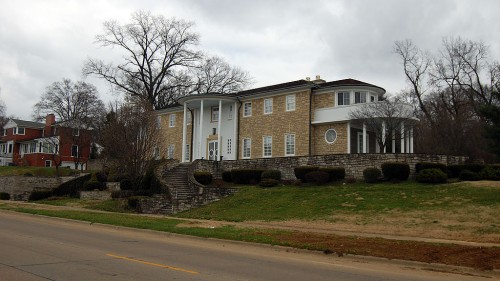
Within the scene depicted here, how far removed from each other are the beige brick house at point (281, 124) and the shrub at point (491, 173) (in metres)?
8.84

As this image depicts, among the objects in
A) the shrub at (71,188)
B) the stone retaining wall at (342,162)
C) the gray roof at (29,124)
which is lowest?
the shrub at (71,188)

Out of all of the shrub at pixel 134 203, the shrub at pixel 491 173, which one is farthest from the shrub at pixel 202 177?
the shrub at pixel 491 173

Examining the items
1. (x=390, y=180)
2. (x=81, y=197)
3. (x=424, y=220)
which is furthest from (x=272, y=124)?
(x=424, y=220)

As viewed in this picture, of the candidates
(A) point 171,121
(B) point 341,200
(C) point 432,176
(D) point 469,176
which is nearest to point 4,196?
(A) point 171,121

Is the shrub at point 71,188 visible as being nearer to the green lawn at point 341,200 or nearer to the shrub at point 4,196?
the shrub at point 4,196

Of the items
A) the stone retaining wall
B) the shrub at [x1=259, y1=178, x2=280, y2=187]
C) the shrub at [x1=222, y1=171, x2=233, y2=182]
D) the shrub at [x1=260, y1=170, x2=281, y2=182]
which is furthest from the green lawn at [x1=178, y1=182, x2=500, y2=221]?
the shrub at [x1=222, y1=171, x2=233, y2=182]

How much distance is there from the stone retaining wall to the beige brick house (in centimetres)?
460

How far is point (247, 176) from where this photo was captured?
33.4m

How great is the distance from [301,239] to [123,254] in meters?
Result: 6.13

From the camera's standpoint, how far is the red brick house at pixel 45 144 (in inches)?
2534

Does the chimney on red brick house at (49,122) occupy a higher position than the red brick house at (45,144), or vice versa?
the chimney on red brick house at (49,122)

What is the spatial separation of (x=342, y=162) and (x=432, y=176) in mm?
6434

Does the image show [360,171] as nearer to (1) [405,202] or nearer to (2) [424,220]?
(1) [405,202]

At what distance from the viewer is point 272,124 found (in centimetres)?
4091
